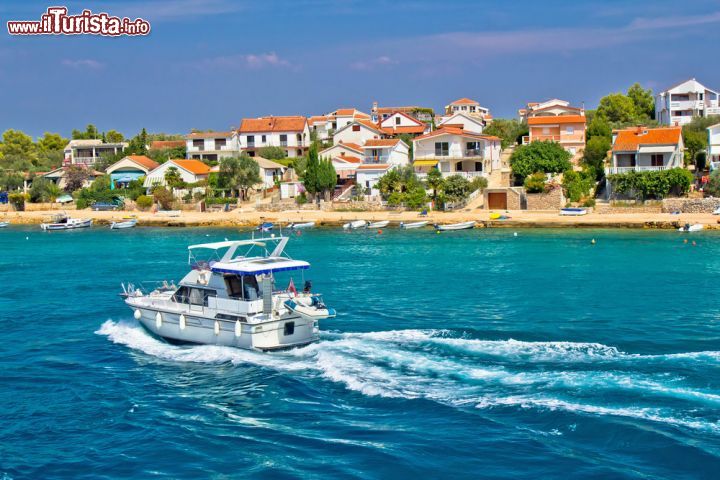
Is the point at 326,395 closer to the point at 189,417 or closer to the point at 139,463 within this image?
the point at 189,417

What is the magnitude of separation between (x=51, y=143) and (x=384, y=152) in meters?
80.9

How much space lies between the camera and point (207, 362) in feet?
90.6

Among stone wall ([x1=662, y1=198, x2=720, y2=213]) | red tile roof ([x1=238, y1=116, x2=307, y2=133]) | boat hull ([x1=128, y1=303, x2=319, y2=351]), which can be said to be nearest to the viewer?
boat hull ([x1=128, y1=303, x2=319, y2=351])

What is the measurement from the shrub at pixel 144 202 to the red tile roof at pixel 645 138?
166ft

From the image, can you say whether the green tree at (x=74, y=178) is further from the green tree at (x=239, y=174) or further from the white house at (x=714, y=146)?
the white house at (x=714, y=146)

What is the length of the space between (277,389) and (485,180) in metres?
60.1

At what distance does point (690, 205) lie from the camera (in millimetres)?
71062

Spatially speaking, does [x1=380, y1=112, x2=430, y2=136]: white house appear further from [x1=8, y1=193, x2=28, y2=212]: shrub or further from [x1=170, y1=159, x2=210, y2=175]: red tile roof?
[x1=8, y1=193, x2=28, y2=212]: shrub

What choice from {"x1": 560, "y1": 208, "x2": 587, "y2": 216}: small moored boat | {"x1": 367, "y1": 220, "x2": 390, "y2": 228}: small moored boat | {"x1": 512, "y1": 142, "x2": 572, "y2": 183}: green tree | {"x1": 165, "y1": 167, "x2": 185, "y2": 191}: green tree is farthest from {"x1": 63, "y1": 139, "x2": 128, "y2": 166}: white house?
{"x1": 560, "y1": 208, "x2": 587, "y2": 216}: small moored boat

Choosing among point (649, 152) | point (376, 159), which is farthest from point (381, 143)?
point (649, 152)

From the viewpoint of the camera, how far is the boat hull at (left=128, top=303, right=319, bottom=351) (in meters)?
28.0

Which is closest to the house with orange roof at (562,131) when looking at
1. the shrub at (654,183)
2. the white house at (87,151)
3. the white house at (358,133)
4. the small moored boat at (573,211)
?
the shrub at (654,183)

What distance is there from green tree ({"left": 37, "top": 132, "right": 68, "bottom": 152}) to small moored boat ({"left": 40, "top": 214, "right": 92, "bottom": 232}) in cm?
6398

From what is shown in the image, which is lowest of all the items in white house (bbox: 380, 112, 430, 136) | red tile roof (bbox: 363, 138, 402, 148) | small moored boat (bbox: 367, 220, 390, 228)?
small moored boat (bbox: 367, 220, 390, 228)
